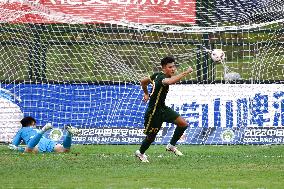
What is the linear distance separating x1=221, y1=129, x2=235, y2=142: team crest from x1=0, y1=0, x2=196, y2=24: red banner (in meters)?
3.34

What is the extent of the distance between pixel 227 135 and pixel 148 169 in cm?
811

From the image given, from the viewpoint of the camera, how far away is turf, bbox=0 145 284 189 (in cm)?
1312

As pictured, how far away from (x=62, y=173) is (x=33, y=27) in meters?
10.5

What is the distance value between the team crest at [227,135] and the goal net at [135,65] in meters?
0.03

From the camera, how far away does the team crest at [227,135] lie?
76.4 feet

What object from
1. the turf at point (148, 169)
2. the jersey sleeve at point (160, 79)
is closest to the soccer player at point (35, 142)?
the turf at point (148, 169)

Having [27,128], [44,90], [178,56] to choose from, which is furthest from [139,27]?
[27,128]

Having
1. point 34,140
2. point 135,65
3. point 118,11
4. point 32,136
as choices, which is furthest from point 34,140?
point 118,11

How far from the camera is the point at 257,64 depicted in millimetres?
24109

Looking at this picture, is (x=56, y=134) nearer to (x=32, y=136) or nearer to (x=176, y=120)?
(x=32, y=136)

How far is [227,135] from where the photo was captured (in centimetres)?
2333

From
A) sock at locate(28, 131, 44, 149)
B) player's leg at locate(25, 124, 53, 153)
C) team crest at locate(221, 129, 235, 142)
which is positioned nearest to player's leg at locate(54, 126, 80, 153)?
player's leg at locate(25, 124, 53, 153)

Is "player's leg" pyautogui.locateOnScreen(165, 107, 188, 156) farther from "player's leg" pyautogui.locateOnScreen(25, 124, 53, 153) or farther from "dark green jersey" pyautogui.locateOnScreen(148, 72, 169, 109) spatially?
"player's leg" pyautogui.locateOnScreen(25, 124, 53, 153)

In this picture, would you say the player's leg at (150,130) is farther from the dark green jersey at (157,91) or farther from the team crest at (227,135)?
the team crest at (227,135)
